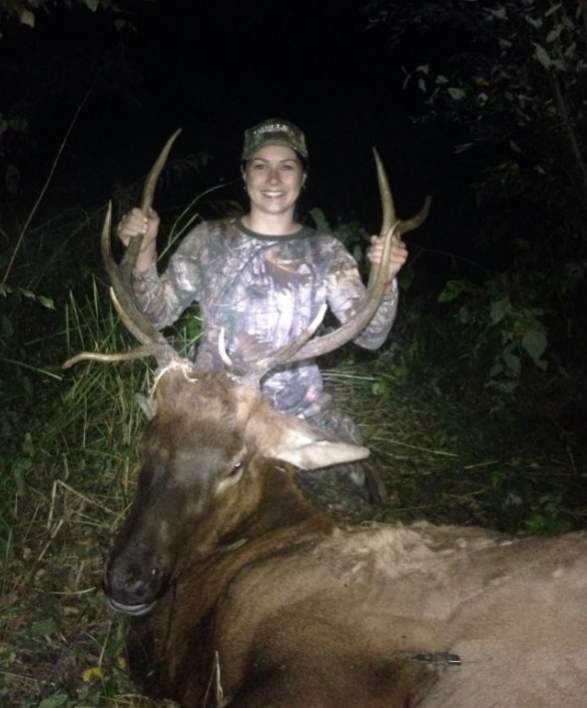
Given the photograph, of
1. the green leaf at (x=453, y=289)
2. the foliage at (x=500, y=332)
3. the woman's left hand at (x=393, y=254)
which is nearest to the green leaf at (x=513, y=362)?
the foliage at (x=500, y=332)

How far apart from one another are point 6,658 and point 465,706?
1911 mm

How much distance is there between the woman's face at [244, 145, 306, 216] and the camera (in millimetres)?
4504

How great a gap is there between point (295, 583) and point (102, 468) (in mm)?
1726

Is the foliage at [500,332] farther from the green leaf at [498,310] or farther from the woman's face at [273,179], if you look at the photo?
the woman's face at [273,179]

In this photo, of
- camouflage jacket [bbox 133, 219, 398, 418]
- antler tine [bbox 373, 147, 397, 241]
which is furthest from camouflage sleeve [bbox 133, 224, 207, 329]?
antler tine [bbox 373, 147, 397, 241]

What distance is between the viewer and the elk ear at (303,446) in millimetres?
3768

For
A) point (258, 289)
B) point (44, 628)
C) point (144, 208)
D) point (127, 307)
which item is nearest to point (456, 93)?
point (258, 289)

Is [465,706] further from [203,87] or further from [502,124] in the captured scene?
[203,87]

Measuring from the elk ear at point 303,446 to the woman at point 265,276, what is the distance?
67cm

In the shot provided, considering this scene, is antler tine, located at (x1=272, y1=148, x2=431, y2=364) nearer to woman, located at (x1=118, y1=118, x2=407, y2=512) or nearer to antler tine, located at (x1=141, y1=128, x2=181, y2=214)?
woman, located at (x1=118, y1=118, x2=407, y2=512)

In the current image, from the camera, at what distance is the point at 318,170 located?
37.4 ft

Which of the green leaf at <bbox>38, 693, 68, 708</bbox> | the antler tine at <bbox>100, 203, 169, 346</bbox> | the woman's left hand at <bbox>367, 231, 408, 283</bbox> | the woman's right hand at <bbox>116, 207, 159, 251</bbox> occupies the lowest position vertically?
the green leaf at <bbox>38, 693, 68, 708</bbox>

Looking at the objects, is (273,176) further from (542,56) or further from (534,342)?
(534,342)

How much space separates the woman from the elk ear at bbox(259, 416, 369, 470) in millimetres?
667
